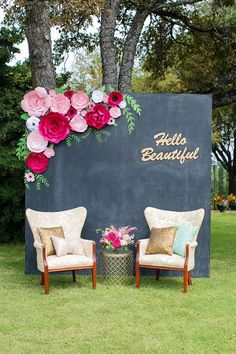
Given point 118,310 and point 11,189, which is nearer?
point 118,310

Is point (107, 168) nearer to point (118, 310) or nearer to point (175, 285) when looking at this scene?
point (175, 285)

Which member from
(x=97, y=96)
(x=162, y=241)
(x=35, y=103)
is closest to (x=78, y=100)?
(x=97, y=96)

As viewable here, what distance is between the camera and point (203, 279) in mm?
7816

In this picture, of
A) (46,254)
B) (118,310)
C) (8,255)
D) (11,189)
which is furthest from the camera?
(11,189)

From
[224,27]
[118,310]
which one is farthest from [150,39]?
[118,310]

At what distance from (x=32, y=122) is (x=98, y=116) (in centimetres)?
92

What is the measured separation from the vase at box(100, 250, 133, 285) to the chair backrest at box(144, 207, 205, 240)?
22.3 inches

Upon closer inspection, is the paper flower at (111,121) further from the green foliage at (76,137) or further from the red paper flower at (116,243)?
the red paper flower at (116,243)

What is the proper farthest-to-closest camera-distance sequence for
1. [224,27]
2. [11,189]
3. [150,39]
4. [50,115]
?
[150,39]
[224,27]
[11,189]
[50,115]

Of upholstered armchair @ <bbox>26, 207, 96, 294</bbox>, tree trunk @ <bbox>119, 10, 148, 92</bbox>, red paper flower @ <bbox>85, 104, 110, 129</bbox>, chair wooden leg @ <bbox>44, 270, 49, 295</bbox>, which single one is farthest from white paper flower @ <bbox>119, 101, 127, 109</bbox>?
tree trunk @ <bbox>119, 10, 148, 92</bbox>

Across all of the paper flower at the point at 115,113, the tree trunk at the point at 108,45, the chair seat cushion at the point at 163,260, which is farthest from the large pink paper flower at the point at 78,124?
the tree trunk at the point at 108,45

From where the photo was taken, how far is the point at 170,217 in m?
7.66

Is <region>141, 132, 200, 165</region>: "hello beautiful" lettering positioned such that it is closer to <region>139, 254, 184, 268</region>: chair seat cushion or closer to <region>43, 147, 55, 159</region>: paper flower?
<region>43, 147, 55, 159</region>: paper flower

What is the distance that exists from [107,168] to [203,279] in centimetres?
204
